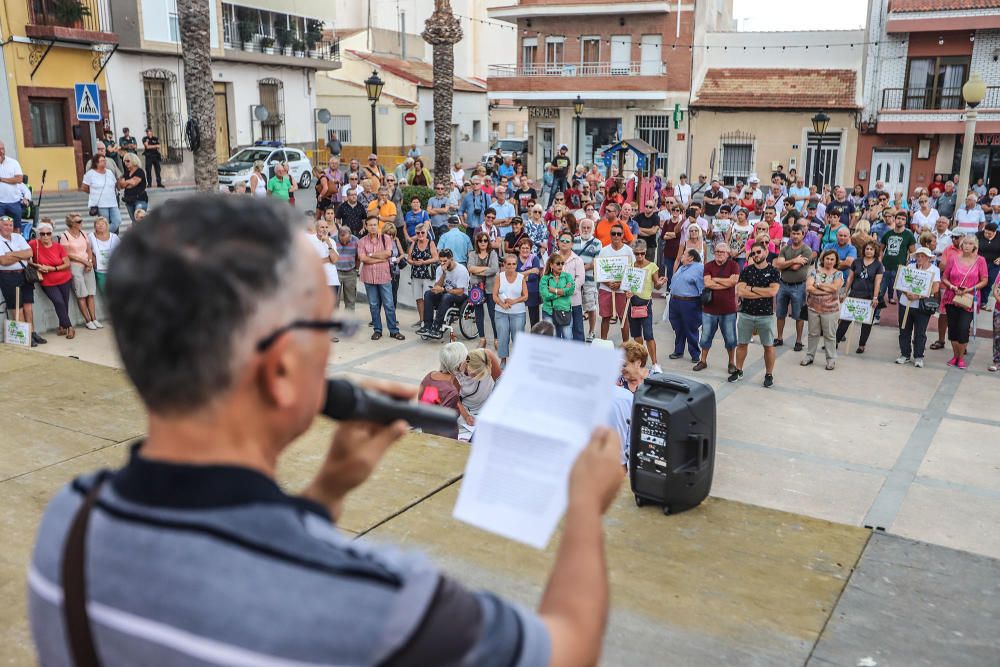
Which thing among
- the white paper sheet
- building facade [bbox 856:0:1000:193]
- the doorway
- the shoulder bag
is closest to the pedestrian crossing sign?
the shoulder bag

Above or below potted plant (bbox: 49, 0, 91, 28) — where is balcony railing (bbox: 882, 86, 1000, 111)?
below

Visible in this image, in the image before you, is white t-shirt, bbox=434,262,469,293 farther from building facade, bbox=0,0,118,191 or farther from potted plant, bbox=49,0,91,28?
potted plant, bbox=49,0,91,28

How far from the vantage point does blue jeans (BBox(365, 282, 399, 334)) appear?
13.1 metres

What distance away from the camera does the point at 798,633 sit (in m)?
3.81

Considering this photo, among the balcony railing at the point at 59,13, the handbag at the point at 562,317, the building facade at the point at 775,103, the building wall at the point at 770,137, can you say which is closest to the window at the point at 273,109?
the balcony railing at the point at 59,13

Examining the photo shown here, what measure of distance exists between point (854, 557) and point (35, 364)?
22.1 feet

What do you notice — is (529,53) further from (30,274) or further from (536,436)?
(536,436)

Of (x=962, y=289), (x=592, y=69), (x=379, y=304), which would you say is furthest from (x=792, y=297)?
(x=592, y=69)

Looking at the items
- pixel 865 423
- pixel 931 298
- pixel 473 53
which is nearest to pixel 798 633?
pixel 865 423

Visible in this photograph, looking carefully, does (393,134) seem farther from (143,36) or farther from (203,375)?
(203,375)

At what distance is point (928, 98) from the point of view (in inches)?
1220

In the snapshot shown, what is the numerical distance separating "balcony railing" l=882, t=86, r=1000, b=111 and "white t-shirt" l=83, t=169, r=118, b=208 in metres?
26.4

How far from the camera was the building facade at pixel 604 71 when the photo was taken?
3491 centimetres

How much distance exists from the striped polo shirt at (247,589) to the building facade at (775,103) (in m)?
33.7
